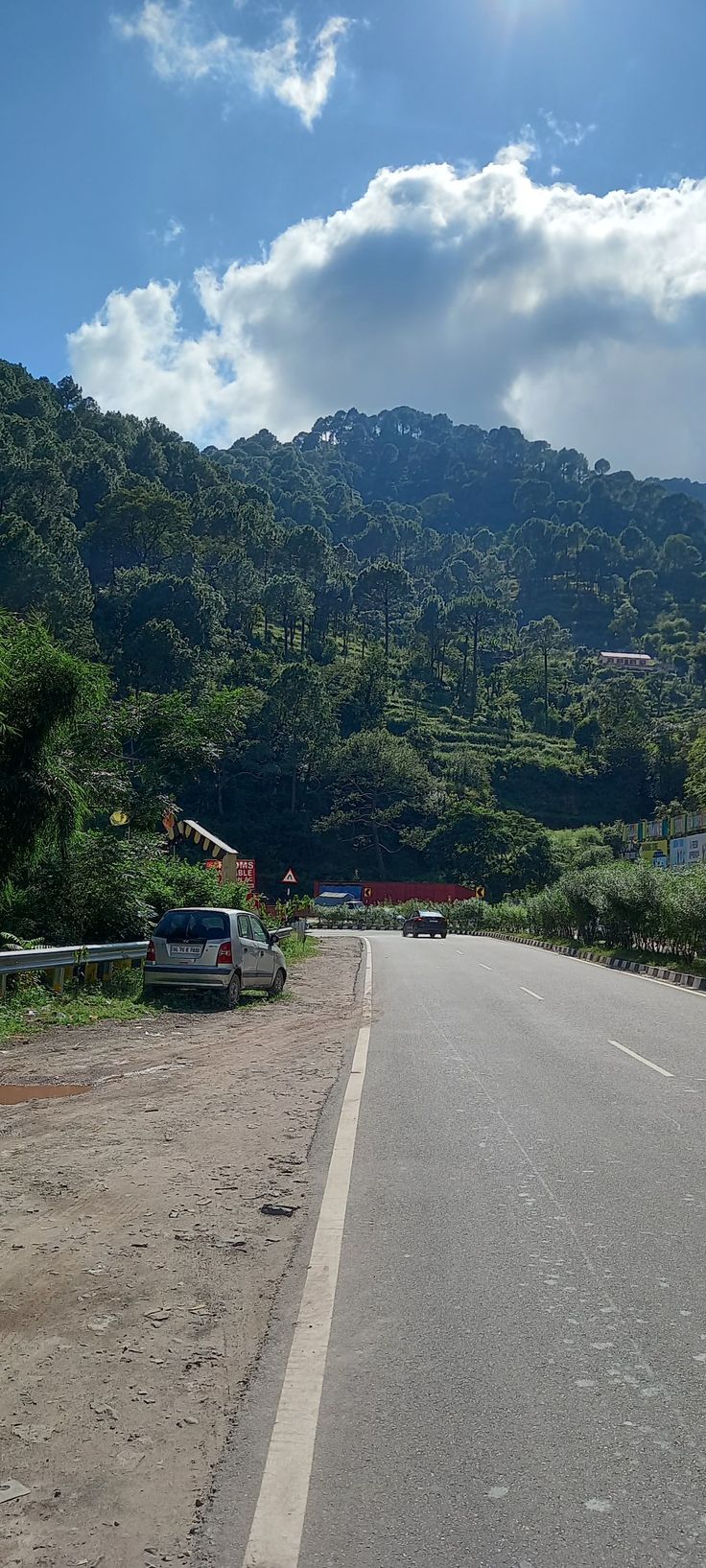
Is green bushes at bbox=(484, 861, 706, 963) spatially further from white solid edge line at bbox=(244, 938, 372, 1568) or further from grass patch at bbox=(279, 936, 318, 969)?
white solid edge line at bbox=(244, 938, 372, 1568)

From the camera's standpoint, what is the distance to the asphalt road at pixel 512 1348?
3145mm

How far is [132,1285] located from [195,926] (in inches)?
448

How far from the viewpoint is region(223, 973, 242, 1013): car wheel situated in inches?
655

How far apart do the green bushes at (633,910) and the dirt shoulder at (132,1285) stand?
1725 cm

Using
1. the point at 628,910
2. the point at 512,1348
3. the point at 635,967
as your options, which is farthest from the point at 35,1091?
the point at 628,910

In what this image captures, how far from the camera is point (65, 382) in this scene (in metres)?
148

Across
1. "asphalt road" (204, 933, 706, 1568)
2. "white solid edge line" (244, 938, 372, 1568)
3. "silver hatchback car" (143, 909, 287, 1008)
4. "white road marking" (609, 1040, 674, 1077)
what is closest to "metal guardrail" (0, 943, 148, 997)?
"silver hatchback car" (143, 909, 287, 1008)

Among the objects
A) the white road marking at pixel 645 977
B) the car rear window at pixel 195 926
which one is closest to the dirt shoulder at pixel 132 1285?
the car rear window at pixel 195 926

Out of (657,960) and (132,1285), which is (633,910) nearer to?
(657,960)

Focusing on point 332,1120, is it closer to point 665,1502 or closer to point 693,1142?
point 693,1142

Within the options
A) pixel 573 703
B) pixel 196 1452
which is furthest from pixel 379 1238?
pixel 573 703

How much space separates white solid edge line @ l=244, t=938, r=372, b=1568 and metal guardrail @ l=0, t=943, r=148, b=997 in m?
8.62

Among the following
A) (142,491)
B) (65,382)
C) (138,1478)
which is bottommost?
(138,1478)

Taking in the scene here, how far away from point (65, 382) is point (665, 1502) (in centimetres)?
15962
